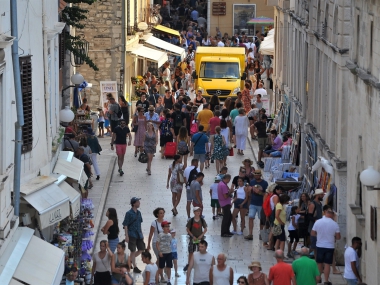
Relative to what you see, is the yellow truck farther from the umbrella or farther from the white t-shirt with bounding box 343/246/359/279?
the white t-shirt with bounding box 343/246/359/279

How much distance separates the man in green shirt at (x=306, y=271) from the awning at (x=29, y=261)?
12.9ft

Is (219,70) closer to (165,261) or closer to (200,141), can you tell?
(200,141)

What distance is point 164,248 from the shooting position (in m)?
21.6

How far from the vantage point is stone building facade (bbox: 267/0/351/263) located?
79.3 ft

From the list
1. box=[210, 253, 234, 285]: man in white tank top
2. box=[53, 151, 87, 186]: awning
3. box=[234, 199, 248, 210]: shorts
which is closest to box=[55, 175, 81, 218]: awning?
box=[53, 151, 87, 186]: awning

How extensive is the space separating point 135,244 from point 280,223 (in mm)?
2875

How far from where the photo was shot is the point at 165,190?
3012cm

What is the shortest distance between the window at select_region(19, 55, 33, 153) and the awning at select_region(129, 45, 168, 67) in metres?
25.0

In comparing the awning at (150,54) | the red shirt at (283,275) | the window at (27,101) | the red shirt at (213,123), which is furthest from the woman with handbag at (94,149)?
the awning at (150,54)

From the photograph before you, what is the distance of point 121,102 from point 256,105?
4567 mm

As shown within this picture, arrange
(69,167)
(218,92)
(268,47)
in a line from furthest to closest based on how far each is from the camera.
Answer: (268,47)
(218,92)
(69,167)

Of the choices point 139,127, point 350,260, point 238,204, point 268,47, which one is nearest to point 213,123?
point 139,127

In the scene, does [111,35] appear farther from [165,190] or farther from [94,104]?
[165,190]

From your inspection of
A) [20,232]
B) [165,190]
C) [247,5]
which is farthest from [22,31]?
[247,5]
